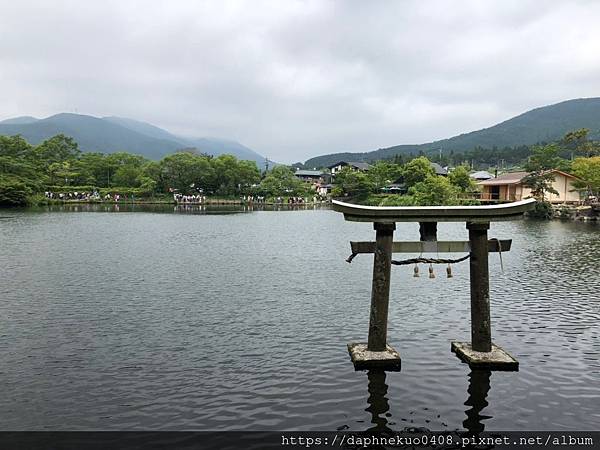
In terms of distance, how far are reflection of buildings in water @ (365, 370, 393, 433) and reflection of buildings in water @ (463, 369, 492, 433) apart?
1245 mm

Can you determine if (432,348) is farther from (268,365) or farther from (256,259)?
(256,259)

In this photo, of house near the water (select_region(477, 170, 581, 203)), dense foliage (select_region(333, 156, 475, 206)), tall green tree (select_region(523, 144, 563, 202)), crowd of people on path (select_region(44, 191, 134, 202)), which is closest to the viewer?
tall green tree (select_region(523, 144, 563, 202))

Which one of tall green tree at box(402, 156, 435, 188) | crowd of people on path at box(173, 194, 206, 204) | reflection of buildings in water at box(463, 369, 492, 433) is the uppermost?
tall green tree at box(402, 156, 435, 188)

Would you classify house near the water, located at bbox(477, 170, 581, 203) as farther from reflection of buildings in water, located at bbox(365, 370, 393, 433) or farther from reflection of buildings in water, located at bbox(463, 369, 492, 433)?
reflection of buildings in water, located at bbox(365, 370, 393, 433)

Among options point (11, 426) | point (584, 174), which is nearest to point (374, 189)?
point (584, 174)

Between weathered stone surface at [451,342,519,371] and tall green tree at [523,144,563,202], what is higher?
tall green tree at [523,144,563,202]

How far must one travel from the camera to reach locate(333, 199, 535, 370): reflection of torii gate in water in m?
8.55

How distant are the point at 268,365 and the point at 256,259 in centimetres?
1398

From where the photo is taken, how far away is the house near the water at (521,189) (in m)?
59.8

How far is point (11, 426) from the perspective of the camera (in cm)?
675

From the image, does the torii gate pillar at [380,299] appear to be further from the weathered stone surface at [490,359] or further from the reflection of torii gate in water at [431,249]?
the weathered stone surface at [490,359]

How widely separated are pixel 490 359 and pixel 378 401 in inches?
109

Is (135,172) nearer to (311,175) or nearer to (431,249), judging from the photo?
(311,175)

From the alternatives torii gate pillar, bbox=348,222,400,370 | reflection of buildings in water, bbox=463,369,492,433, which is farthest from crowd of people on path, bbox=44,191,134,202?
reflection of buildings in water, bbox=463,369,492,433
